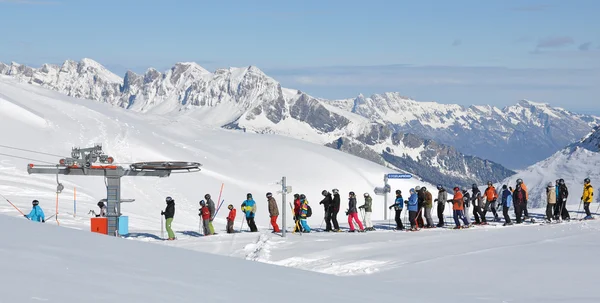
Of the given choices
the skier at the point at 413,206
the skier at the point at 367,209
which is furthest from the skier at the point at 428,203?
the skier at the point at 367,209

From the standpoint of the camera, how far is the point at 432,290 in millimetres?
17719

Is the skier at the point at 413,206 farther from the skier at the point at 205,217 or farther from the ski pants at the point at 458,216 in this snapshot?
the skier at the point at 205,217

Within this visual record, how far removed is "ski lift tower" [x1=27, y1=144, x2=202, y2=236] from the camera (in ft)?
98.4

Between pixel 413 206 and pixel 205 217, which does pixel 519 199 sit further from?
pixel 205 217

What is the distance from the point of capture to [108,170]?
3091cm

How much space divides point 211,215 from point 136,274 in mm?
18985

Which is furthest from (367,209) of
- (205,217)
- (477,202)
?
(205,217)

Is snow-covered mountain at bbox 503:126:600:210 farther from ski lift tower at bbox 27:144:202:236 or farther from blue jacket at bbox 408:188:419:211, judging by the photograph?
ski lift tower at bbox 27:144:202:236

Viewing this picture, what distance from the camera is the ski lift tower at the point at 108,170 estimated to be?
29984mm

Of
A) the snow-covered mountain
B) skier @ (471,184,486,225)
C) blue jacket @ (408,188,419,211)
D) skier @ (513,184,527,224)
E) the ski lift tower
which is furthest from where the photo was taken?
the snow-covered mountain

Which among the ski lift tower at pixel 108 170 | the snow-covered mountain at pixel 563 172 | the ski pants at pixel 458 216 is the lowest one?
the ski pants at pixel 458 216

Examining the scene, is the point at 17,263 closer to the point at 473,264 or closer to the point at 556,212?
the point at 473,264

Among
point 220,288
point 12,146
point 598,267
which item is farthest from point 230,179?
point 220,288

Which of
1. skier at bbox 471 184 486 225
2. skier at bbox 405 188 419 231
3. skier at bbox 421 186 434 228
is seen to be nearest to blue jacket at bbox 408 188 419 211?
skier at bbox 405 188 419 231
